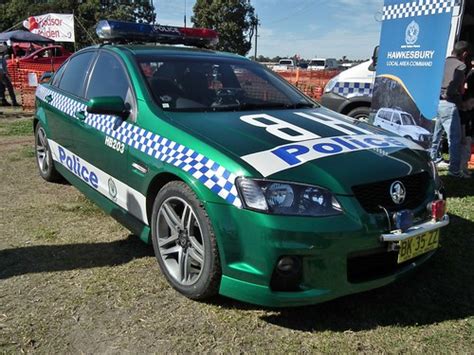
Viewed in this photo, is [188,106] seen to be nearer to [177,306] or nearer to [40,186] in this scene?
[177,306]

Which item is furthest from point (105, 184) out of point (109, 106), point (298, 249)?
point (298, 249)

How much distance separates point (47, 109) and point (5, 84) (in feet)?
29.9

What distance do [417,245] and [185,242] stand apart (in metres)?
1.35

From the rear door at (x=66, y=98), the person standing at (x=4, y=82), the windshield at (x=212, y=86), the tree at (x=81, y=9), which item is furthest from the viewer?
the tree at (x=81, y=9)

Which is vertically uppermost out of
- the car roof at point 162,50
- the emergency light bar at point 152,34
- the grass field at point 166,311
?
the emergency light bar at point 152,34

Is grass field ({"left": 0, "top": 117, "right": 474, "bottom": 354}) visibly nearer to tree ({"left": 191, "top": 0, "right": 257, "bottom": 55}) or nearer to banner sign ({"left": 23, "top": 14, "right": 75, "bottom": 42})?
banner sign ({"left": 23, "top": 14, "right": 75, "bottom": 42})

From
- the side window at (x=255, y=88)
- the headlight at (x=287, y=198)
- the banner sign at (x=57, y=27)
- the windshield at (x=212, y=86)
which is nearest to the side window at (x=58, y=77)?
the windshield at (x=212, y=86)

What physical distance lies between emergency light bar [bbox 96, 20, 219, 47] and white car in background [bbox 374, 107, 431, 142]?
215cm

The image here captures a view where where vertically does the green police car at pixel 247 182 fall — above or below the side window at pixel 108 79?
below

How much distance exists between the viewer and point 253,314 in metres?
2.65

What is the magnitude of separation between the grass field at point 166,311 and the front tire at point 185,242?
0.14 m

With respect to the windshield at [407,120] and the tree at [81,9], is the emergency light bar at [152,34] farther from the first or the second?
the tree at [81,9]

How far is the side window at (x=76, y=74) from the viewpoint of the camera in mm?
4223

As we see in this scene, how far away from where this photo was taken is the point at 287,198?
2354 mm
